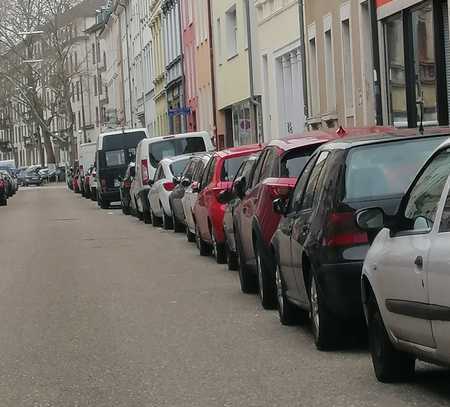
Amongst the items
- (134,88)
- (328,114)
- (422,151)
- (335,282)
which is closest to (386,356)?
(335,282)

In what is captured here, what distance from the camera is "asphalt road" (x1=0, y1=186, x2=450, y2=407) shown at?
27.4 feet

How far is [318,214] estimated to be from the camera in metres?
9.89

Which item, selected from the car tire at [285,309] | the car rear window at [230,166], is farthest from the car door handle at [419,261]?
the car rear window at [230,166]

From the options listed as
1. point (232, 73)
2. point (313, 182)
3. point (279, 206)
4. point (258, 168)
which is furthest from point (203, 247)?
point (232, 73)

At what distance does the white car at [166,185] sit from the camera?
92.4 feet

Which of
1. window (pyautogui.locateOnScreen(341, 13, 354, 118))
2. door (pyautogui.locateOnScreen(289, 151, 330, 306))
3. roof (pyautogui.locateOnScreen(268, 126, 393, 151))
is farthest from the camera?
window (pyautogui.locateOnScreen(341, 13, 354, 118))

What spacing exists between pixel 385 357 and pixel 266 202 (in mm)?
→ 4476

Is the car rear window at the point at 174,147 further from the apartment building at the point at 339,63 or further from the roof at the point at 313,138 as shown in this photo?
the roof at the point at 313,138

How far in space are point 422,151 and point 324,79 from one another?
22276 millimetres

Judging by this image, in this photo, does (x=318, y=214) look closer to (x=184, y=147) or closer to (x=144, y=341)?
(x=144, y=341)

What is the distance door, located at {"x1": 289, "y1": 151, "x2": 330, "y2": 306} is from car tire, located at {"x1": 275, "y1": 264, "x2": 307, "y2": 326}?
0.51 meters

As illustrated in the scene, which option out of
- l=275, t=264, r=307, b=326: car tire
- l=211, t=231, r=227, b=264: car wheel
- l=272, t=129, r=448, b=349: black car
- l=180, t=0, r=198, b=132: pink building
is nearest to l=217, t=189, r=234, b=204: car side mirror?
l=211, t=231, r=227, b=264: car wheel

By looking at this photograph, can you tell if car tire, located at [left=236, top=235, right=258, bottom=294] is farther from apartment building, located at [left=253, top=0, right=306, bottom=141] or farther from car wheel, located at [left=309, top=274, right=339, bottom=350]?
apartment building, located at [left=253, top=0, right=306, bottom=141]

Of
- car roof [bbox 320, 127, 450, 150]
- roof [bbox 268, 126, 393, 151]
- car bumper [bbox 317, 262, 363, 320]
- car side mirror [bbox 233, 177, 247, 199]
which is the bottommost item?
car bumper [bbox 317, 262, 363, 320]
